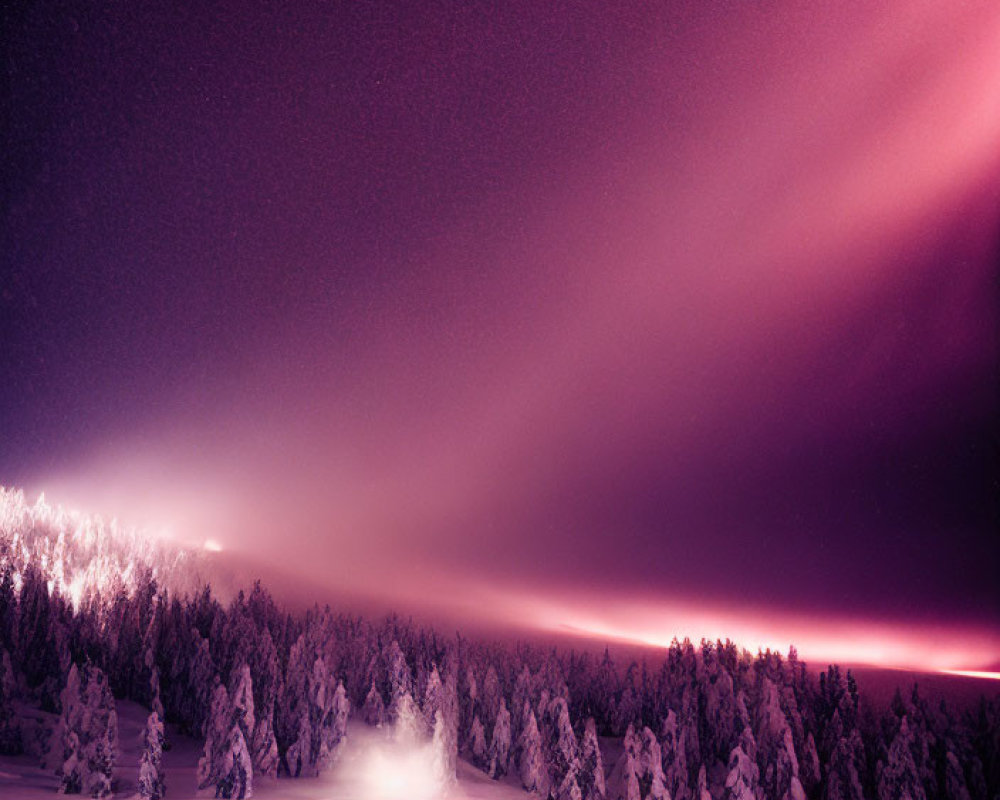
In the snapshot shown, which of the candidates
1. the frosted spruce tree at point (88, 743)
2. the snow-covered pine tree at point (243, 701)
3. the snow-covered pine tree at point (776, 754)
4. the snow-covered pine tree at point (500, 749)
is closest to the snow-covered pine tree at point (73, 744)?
the frosted spruce tree at point (88, 743)

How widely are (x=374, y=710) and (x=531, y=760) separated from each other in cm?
1955

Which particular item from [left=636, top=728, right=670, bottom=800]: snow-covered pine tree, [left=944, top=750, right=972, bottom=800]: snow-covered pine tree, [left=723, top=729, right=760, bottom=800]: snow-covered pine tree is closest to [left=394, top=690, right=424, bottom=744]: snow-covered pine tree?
[left=636, top=728, right=670, bottom=800]: snow-covered pine tree

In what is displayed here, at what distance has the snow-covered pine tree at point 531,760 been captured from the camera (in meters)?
70.4

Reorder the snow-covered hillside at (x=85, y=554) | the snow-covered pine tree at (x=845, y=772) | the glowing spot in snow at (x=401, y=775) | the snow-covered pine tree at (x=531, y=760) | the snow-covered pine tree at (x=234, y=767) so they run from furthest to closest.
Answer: the snow-covered hillside at (x=85, y=554)
the snow-covered pine tree at (x=845, y=772)
the snow-covered pine tree at (x=531, y=760)
the glowing spot in snow at (x=401, y=775)
the snow-covered pine tree at (x=234, y=767)

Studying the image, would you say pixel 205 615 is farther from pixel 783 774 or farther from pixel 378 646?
pixel 783 774

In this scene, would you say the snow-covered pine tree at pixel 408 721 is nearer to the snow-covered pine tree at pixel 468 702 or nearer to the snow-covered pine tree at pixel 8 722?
the snow-covered pine tree at pixel 468 702

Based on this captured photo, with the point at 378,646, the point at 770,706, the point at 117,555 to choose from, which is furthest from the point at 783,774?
the point at 117,555

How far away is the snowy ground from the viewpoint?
4503 cm

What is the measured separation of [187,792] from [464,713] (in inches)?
1701

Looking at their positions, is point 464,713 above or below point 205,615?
below

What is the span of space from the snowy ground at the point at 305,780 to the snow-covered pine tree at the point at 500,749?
1.40 metres

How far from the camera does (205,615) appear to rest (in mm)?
97375

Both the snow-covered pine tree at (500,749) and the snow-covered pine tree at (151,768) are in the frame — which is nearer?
the snow-covered pine tree at (151,768)

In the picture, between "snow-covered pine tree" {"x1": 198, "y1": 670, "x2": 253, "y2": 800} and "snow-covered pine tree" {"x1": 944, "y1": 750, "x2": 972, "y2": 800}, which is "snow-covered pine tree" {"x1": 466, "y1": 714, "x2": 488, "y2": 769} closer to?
"snow-covered pine tree" {"x1": 198, "y1": 670, "x2": 253, "y2": 800}
